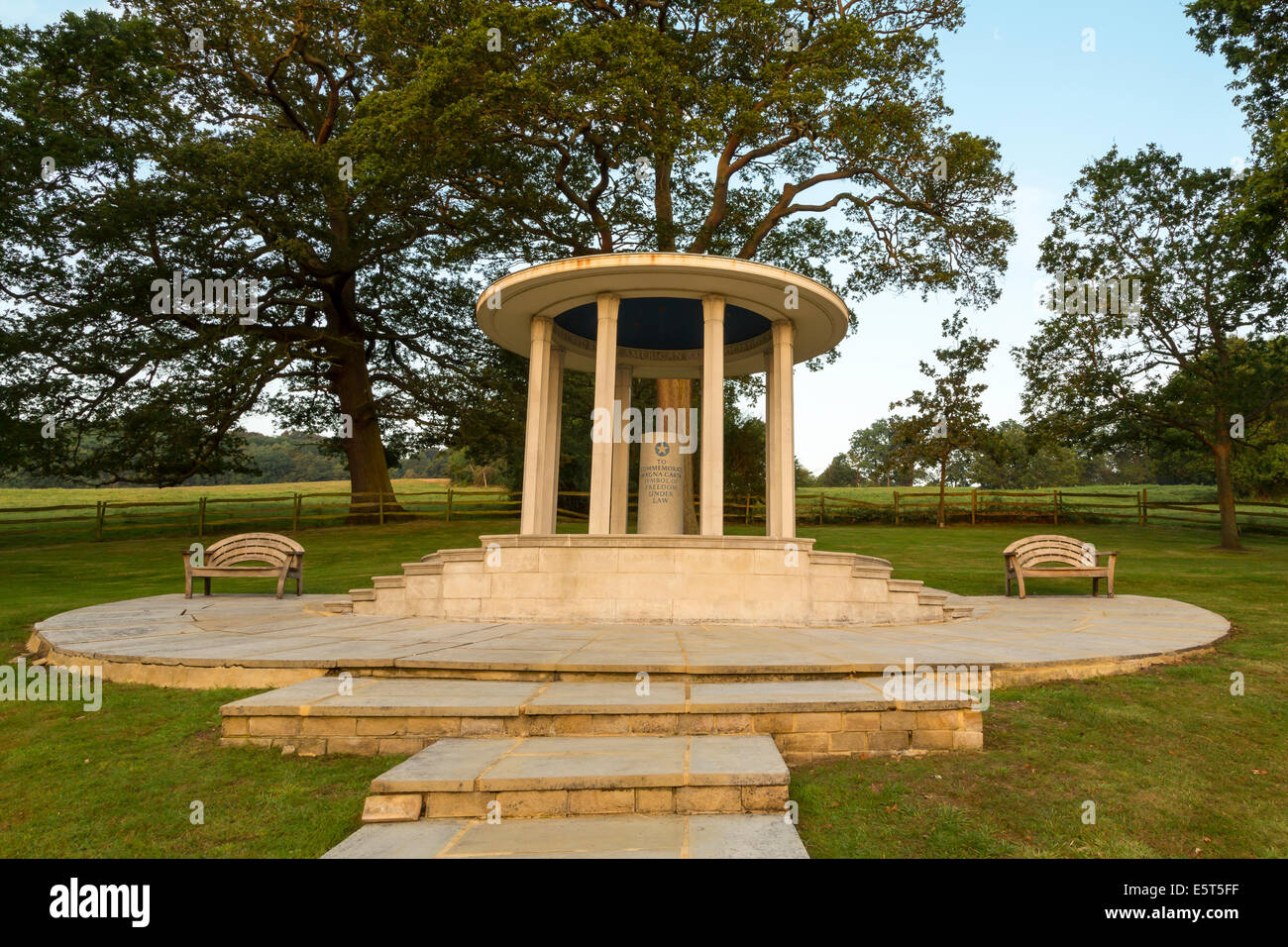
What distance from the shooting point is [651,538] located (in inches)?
359

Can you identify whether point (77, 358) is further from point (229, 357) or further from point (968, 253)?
point (968, 253)

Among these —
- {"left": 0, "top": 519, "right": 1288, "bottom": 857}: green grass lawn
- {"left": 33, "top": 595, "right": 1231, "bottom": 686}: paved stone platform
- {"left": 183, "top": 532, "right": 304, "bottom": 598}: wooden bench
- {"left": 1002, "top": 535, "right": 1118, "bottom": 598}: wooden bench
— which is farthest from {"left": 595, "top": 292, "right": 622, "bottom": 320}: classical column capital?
{"left": 1002, "top": 535, "right": 1118, "bottom": 598}: wooden bench

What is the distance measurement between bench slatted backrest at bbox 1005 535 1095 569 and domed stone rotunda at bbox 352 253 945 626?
9.86 ft

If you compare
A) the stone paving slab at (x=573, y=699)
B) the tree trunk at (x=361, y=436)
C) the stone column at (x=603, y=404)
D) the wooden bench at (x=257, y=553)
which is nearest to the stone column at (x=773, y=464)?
the stone column at (x=603, y=404)

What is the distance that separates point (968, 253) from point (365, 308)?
21938 mm

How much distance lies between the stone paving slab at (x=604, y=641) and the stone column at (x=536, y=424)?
9.30 feet

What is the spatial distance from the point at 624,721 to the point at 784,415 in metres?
7.52

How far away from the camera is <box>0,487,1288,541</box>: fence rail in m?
25.5

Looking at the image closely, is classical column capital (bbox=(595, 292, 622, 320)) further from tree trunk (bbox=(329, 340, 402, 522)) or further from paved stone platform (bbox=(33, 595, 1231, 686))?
tree trunk (bbox=(329, 340, 402, 522))

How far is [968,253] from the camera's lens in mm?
21047

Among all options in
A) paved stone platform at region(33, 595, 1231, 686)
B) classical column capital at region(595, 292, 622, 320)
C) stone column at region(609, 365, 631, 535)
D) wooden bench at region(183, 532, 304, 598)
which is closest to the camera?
paved stone platform at region(33, 595, 1231, 686)
